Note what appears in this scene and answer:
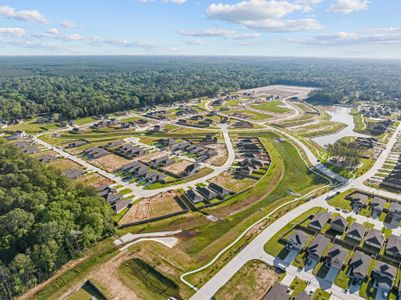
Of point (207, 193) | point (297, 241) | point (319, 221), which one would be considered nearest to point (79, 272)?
point (207, 193)

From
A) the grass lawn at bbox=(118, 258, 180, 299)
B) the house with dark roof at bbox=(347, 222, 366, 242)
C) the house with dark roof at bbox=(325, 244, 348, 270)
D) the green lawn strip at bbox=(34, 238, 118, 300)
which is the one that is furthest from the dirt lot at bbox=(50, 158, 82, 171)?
the house with dark roof at bbox=(347, 222, 366, 242)

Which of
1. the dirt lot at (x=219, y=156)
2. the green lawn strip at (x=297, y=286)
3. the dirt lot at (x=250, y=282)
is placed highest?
the dirt lot at (x=219, y=156)

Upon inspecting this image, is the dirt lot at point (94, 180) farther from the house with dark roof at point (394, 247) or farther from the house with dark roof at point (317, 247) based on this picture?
the house with dark roof at point (394, 247)

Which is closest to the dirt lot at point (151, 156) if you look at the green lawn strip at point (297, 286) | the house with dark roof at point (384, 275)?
the green lawn strip at point (297, 286)

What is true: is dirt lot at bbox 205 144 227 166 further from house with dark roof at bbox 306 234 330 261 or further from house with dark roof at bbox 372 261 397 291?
house with dark roof at bbox 372 261 397 291

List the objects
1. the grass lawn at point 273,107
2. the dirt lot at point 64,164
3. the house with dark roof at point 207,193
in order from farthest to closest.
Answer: the grass lawn at point 273,107, the dirt lot at point 64,164, the house with dark roof at point 207,193

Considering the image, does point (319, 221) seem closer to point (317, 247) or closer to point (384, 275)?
point (317, 247)
